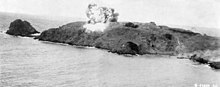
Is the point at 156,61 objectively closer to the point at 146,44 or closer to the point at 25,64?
the point at 146,44

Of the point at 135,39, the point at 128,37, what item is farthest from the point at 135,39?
the point at 128,37

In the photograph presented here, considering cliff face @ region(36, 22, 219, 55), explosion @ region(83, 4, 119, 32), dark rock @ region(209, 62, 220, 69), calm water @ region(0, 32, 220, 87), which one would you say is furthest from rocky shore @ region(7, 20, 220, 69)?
calm water @ region(0, 32, 220, 87)

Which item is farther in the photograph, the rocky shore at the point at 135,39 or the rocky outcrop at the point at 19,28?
the rocky outcrop at the point at 19,28

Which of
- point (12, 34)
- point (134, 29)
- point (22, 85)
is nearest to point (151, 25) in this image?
point (134, 29)

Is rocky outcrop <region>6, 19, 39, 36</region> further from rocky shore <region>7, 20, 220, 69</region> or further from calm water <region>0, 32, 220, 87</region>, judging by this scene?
calm water <region>0, 32, 220, 87</region>

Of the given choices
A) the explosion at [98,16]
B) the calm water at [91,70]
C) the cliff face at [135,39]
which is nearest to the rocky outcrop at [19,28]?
the cliff face at [135,39]

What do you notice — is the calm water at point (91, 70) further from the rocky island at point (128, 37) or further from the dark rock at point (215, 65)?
the rocky island at point (128, 37)
